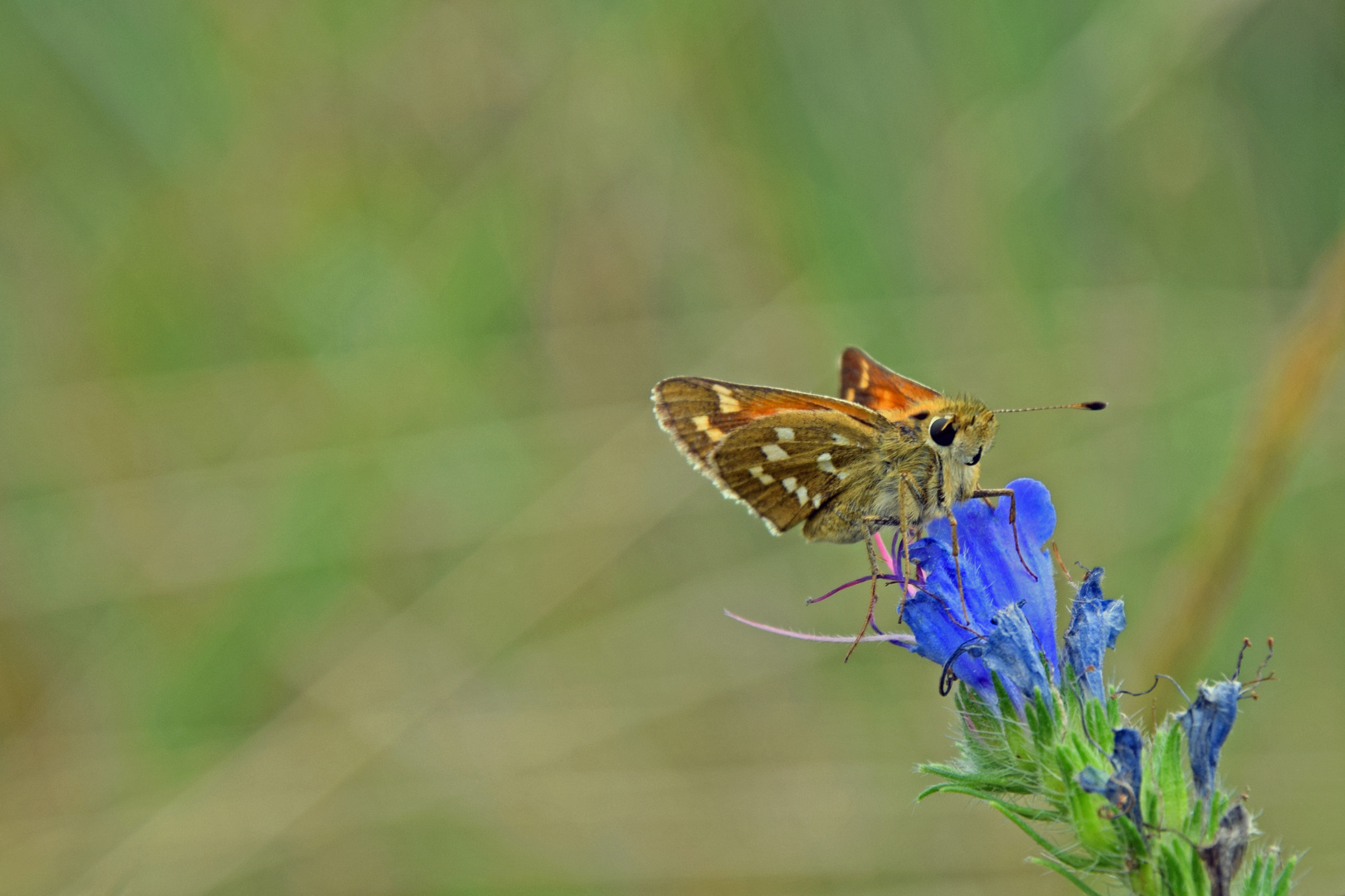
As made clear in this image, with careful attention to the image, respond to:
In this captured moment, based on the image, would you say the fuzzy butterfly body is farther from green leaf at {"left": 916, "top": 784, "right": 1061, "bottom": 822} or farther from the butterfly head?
green leaf at {"left": 916, "top": 784, "right": 1061, "bottom": 822}

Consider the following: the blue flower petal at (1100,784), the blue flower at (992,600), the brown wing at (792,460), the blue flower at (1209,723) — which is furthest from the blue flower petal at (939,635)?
the brown wing at (792,460)

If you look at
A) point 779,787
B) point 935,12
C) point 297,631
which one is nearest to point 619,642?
point 779,787

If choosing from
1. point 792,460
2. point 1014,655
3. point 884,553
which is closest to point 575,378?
point 792,460

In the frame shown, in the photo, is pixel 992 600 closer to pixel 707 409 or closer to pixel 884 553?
pixel 884 553

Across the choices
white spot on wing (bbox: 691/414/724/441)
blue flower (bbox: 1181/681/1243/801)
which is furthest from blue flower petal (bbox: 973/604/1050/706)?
white spot on wing (bbox: 691/414/724/441)

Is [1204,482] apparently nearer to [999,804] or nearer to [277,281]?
[999,804]

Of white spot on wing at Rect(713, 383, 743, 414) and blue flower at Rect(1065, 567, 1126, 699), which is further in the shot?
white spot on wing at Rect(713, 383, 743, 414)

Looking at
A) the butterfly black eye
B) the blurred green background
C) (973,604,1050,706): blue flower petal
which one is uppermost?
the blurred green background
